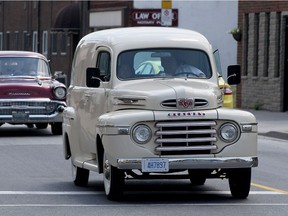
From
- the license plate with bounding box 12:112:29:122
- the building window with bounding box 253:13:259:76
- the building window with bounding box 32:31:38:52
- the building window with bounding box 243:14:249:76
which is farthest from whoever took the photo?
the building window with bounding box 32:31:38:52

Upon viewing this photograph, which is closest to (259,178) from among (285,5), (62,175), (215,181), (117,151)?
(215,181)

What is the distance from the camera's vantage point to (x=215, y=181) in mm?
16406

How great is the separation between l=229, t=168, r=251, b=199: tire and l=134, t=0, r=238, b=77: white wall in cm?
3131

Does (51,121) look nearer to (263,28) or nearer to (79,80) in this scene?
(79,80)

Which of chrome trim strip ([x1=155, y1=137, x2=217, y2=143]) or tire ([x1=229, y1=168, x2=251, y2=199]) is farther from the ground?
chrome trim strip ([x1=155, y1=137, x2=217, y2=143])

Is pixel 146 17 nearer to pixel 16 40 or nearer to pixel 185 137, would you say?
pixel 185 137

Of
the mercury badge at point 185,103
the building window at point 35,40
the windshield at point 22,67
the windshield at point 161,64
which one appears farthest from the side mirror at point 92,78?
the building window at point 35,40

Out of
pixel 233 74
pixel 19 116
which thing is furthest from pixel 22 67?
pixel 233 74

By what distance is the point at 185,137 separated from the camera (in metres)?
13.5

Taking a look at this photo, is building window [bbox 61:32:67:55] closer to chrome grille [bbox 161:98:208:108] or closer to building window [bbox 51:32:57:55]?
building window [bbox 51:32:57:55]

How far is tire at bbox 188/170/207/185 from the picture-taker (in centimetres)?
1438

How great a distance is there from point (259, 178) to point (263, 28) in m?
22.6

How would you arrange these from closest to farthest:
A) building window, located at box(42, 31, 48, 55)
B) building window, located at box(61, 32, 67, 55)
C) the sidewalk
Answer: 1. the sidewalk
2. building window, located at box(61, 32, 67, 55)
3. building window, located at box(42, 31, 48, 55)

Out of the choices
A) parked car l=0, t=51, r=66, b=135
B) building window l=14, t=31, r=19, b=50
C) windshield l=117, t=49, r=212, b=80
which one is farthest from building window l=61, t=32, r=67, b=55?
windshield l=117, t=49, r=212, b=80
